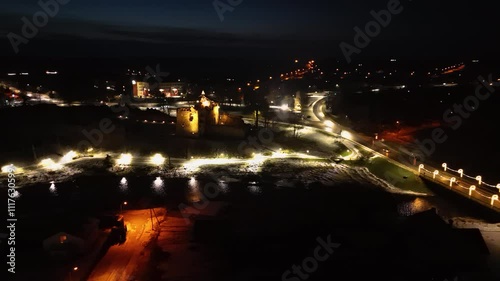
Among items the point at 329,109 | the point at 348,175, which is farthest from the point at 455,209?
the point at 329,109

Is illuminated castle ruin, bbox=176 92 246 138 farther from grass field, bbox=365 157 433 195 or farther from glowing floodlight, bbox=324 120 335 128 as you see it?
grass field, bbox=365 157 433 195

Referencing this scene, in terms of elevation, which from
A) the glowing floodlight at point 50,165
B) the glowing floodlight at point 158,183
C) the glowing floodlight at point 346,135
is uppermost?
the glowing floodlight at point 346,135

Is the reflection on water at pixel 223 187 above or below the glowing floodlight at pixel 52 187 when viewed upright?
above

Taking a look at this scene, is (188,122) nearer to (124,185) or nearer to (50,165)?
(124,185)

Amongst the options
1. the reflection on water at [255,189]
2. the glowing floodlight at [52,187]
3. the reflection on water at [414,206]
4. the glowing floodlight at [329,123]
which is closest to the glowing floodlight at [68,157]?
the glowing floodlight at [52,187]

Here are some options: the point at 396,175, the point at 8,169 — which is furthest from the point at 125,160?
the point at 396,175

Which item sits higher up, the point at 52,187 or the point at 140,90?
the point at 140,90

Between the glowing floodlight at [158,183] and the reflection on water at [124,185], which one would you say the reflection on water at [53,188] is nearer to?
the reflection on water at [124,185]
